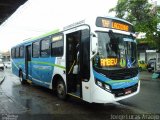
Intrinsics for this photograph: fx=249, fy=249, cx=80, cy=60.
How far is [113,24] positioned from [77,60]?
1.86 m

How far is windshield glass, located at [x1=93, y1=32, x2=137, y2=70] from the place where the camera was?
7957 mm

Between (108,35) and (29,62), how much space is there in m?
7.68

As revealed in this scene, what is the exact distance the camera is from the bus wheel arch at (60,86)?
10.2m

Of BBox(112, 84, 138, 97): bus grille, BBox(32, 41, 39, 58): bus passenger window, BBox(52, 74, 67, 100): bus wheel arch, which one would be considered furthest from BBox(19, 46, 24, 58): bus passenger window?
BBox(112, 84, 138, 97): bus grille

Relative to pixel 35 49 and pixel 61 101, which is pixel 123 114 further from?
pixel 35 49

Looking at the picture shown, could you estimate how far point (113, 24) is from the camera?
8.65 m

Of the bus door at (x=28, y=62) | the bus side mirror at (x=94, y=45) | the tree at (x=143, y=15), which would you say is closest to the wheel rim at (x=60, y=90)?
the bus side mirror at (x=94, y=45)

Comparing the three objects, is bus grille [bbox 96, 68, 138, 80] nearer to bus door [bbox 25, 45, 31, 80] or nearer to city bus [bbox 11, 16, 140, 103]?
city bus [bbox 11, 16, 140, 103]

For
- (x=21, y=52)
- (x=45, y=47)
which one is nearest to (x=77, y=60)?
(x=45, y=47)

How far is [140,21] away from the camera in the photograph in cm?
2967

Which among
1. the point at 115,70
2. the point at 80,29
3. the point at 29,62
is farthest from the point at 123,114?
the point at 29,62

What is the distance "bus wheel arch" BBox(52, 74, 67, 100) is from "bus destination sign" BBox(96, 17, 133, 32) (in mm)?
3168

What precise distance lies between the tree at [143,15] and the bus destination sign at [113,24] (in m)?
17.9

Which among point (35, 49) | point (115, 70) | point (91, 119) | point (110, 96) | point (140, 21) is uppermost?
point (140, 21)
